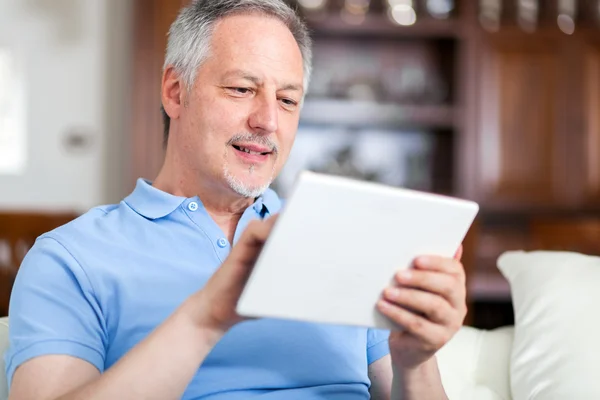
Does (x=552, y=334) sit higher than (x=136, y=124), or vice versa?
(x=552, y=334)

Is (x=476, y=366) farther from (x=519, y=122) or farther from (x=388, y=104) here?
→ (x=519, y=122)

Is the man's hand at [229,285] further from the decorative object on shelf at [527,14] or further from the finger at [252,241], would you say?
the decorative object on shelf at [527,14]

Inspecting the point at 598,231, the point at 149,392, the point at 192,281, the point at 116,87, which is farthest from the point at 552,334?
the point at 116,87

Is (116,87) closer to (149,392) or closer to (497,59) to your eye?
(497,59)

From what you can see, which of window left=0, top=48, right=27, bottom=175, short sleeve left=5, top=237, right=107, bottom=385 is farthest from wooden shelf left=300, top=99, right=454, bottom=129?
short sleeve left=5, top=237, right=107, bottom=385

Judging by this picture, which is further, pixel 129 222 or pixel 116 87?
pixel 116 87

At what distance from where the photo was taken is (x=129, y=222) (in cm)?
123

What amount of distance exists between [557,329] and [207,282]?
753mm

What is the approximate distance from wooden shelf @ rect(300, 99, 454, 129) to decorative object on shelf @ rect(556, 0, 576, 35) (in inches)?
27.7

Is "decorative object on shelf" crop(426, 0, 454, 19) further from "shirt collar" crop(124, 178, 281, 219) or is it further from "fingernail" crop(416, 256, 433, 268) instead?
"fingernail" crop(416, 256, 433, 268)

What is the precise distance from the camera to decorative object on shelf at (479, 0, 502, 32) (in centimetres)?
392

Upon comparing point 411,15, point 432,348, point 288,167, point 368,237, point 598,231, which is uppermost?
point 368,237

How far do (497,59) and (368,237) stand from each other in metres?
3.32

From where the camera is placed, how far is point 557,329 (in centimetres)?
138
